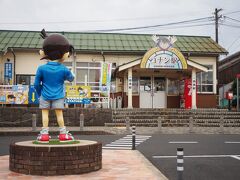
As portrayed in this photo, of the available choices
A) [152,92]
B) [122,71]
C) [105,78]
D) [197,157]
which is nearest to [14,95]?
[105,78]

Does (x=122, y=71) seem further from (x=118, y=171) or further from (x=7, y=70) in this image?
(x=118, y=171)

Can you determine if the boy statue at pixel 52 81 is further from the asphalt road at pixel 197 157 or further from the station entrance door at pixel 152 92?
the station entrance door at pixel 152 92

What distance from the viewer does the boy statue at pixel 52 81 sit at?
8.71m

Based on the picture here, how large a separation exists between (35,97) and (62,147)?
47.8 feet

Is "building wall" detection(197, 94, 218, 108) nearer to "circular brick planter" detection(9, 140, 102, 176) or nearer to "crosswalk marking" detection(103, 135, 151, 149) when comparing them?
"crosswalk marking" detection(103, 135, 151, 149)

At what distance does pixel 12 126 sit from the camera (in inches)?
818

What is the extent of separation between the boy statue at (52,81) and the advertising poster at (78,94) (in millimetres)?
12779

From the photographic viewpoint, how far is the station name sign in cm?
2300

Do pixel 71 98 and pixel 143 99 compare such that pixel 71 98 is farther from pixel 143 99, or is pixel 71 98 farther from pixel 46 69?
Answer: pixel 46 69

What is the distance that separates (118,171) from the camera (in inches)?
323

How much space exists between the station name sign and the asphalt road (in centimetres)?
833

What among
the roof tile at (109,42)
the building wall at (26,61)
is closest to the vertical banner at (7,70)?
the building wall at (26,61)

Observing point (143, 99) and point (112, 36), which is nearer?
point (143, 99)

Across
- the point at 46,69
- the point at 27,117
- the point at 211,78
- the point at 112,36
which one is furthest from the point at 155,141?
the point at 112,36
